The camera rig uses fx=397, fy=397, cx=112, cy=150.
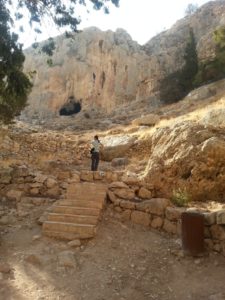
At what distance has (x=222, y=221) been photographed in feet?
25.8

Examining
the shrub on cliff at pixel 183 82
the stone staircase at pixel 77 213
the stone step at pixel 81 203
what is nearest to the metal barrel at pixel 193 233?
the stone staircase at pixel 77 213

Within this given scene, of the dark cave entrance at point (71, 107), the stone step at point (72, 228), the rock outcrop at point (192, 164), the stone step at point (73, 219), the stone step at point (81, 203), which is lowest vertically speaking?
the stone step at point (72, 228)

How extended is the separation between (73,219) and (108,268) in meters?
1.82

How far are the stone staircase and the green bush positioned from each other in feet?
5.71

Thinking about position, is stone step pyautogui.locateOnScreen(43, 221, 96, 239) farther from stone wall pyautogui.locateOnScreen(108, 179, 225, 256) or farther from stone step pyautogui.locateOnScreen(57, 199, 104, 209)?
stone wall pyautogui.locateOnScreen(108, 179, 225, 256)

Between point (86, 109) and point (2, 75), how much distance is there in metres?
27.1

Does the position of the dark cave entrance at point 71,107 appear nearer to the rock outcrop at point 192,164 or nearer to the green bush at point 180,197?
the rock outcrop at point 192,164

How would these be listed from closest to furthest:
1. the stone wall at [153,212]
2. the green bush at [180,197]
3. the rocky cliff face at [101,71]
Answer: the stone wall at [153,212] < the green bush at [180,197] < the rocky cliff face at [101,71]

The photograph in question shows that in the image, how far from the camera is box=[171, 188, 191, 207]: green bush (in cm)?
968

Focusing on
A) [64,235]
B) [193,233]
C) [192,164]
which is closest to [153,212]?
[193,233]

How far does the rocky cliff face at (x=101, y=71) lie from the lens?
123 feet

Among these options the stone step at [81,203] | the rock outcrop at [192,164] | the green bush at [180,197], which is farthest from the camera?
the rock outcrop at [192,164]

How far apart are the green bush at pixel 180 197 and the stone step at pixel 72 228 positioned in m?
2.29

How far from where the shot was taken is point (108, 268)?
24.7 ft
